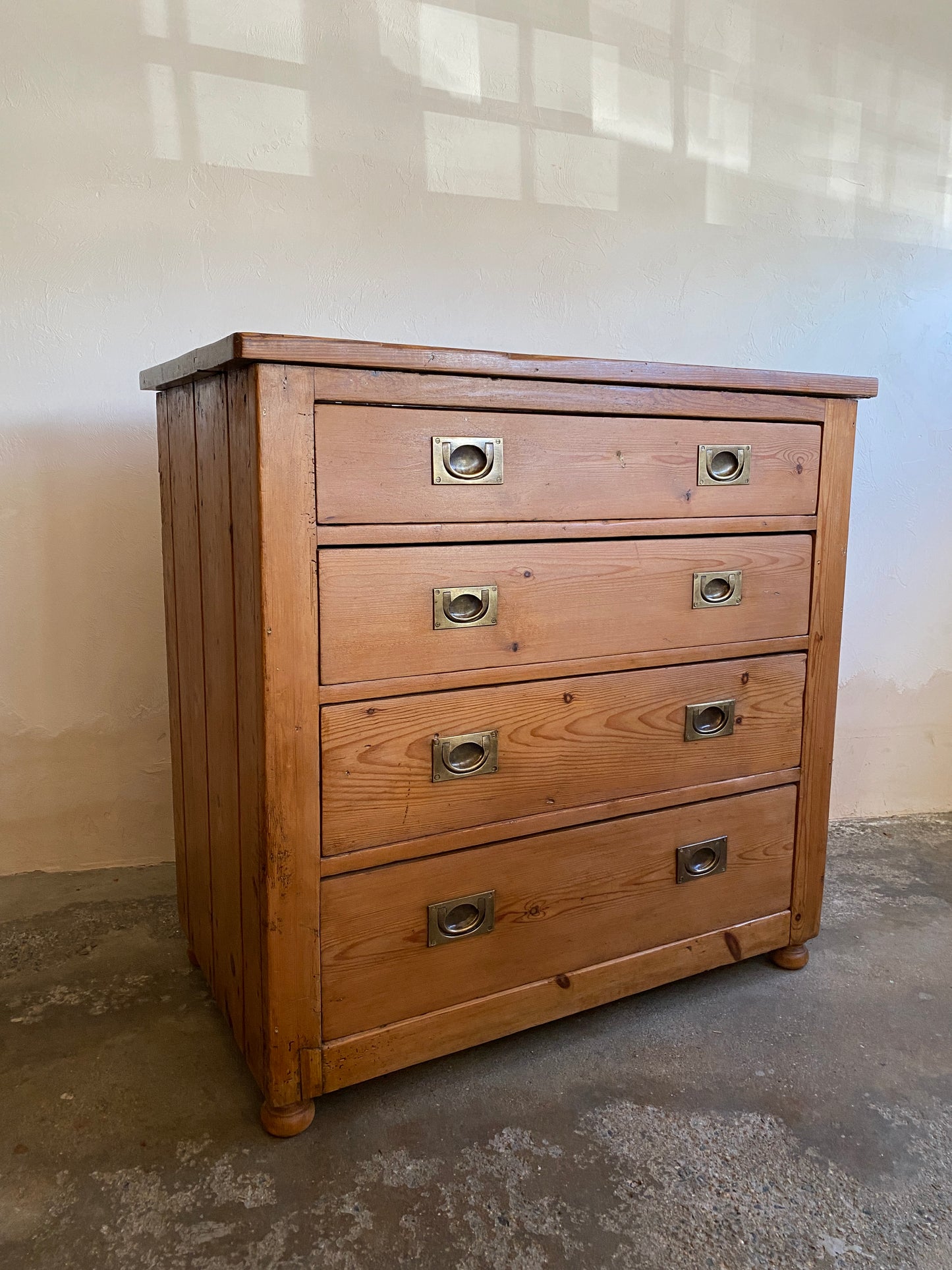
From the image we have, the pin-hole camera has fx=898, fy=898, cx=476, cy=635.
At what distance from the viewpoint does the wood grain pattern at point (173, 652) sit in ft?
4.82

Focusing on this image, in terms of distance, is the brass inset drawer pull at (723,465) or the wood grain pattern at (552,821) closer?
the wood grain pattern at (552,821)

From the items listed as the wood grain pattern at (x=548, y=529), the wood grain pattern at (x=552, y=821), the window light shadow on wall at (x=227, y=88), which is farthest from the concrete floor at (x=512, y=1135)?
the window light shadow on wall at (x=227, y=88)

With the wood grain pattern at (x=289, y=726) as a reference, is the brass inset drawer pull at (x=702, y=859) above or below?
below

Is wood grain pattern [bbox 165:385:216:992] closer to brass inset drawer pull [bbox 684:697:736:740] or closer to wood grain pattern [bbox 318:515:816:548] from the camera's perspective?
wood grain pattern [bbox 318:515:816:548]

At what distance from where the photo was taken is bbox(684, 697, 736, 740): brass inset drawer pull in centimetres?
143

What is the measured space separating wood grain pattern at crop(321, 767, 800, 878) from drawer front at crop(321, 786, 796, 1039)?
0.01 m

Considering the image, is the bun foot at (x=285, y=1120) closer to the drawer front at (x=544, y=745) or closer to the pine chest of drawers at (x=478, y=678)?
the pine chest of drawers at (x=478, y=678)

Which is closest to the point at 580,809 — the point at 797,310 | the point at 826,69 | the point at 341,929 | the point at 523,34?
the point at 341,929

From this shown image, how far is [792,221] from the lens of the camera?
6.84 ft

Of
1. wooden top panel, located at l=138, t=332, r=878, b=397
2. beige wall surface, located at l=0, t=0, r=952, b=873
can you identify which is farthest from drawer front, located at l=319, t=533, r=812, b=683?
beige wall surface, located at l=0, t=0, r=952, b=873

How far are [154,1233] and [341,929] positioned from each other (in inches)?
15.7

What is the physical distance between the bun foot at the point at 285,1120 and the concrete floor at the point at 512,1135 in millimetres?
15

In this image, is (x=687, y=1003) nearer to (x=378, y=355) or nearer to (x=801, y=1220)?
(x=801, y=1220)

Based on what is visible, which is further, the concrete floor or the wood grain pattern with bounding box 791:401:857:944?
the wood grain pattern with bounding box 791:401:857:944
